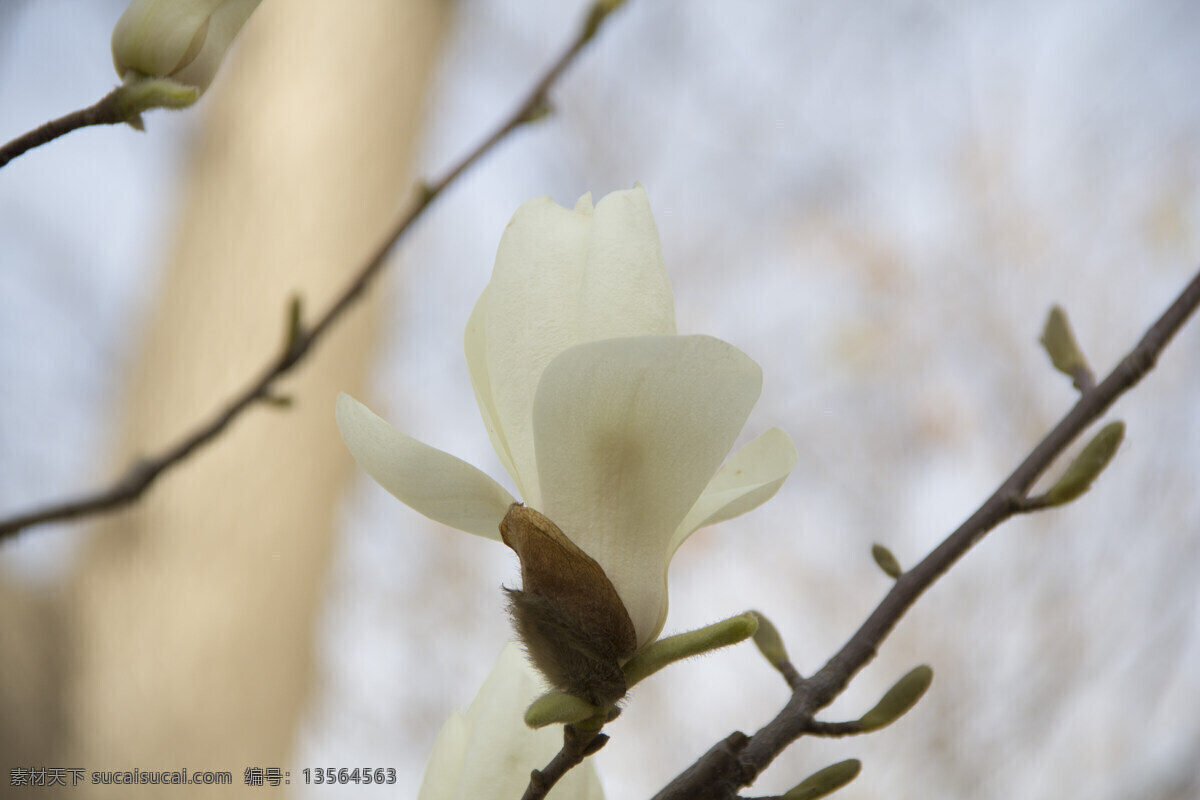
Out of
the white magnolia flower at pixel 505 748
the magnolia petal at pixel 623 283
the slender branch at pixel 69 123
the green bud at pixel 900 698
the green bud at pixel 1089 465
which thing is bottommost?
the green bud at pixel 900 698

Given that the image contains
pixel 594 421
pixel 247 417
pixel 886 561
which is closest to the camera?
pixel 594 421

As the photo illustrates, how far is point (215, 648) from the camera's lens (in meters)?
1.09

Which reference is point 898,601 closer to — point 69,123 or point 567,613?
point 567,613

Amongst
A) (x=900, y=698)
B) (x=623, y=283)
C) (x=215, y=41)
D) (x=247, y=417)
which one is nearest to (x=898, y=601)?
(x=900, y=698)

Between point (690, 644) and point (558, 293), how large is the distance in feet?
0.26

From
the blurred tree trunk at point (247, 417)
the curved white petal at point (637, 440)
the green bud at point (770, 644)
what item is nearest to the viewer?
the curved white petal at point (637, 440)

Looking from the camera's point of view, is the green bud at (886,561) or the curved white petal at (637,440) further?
the green bud at (886,561)

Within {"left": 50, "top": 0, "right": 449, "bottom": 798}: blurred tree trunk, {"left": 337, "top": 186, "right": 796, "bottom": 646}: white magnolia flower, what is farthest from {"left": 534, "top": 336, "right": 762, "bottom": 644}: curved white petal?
{"left": 50, "top": 0, "right": 449, "bottom": 798}: blurred tree trunk

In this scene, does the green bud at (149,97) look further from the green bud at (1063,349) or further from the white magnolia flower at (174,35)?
the green bud at (1063,349)

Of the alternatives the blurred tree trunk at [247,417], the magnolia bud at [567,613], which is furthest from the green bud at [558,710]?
the blurred tree trunk at [247,417]

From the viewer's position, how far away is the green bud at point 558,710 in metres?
0.19

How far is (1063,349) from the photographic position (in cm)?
31

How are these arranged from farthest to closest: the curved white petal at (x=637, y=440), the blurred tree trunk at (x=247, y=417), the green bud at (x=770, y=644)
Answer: the blurred tree trunk at (x=247, y=417)
the green bud at (x=770, y=644)
the curved white petal at (x=637, y=440)

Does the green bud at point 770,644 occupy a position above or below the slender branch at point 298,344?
below
